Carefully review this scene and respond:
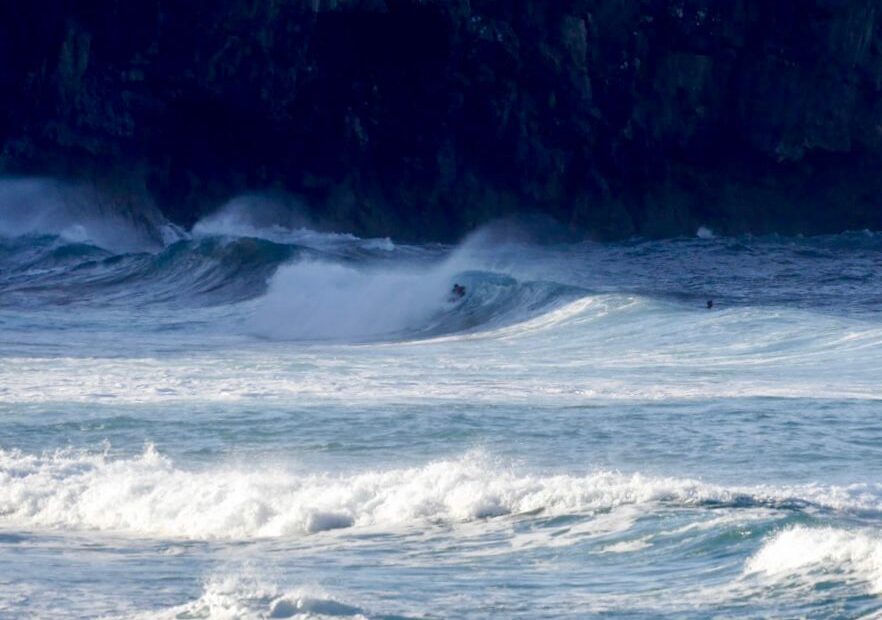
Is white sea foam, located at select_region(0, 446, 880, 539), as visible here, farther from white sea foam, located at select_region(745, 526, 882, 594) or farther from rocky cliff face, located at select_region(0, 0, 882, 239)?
rocky cliff face, located at select_region(0, 0, 882, 239)

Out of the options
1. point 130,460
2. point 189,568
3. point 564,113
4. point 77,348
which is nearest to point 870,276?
point 564,113

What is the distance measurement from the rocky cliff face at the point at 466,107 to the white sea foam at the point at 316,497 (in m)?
28.3

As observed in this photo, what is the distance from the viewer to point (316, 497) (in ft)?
32.7

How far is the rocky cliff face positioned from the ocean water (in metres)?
15.4

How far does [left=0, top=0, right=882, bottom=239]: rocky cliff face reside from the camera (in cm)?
3819

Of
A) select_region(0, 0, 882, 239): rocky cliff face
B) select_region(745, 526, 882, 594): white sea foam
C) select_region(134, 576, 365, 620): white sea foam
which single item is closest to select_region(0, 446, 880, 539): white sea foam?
select_region(745, 526, 882, 594): white sea foam

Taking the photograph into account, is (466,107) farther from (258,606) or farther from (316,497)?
(258,606)

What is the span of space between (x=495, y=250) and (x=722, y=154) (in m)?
7.61

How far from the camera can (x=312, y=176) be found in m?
39.9

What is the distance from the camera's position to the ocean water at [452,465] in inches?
317

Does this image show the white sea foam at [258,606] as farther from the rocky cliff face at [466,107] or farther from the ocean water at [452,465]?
the rocky cliff face at [466,107]

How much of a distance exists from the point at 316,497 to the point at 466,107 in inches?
1223

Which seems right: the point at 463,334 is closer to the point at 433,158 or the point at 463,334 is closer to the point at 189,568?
the point at 189,568

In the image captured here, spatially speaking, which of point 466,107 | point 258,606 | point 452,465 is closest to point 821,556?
point 258,606
